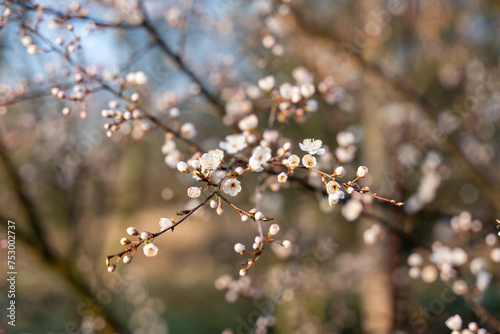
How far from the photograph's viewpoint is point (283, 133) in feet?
17.3

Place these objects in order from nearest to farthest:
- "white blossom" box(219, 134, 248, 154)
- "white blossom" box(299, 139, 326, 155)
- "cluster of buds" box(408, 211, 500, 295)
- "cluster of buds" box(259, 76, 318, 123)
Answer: "white blossom" box(299, 139, 326, 155) → "white blossom" box(219, 134, 248, 154) → "cluster of buds" box(259, 76, 318, 123) → "cluster of buds" box(408, 211, 500, 295)

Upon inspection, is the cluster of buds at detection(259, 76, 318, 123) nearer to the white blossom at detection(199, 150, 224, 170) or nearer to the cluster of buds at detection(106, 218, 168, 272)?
the white blossom at detection(199, 150, 224, 170)

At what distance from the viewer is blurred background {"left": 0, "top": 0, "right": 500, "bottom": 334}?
8.43 ft

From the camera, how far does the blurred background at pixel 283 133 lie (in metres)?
2.57

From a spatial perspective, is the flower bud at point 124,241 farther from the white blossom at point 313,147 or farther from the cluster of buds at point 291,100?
the cluster of buds at point 291,100

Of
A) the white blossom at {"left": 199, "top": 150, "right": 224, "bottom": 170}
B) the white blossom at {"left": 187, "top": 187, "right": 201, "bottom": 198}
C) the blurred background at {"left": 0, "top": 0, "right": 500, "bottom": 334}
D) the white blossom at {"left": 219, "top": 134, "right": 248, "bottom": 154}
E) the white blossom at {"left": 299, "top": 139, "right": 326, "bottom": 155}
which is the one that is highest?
the white blossom at {"left": 299, "top": 139, "right": 326, "bottom": 155}

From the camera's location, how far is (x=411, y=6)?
3635mm

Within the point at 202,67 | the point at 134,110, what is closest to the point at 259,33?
the point at 134,110

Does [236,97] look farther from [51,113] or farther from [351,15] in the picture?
[351,15]

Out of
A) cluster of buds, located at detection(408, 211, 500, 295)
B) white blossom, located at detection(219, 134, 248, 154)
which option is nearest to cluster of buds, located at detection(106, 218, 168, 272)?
white blossom, located at detection(219, 134, 248, 154)

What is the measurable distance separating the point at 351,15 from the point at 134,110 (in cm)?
624

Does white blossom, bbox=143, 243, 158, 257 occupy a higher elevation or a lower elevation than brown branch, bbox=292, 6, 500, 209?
higher

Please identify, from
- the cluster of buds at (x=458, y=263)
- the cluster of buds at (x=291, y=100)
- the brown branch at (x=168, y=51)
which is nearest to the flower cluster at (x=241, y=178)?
the cluster of buds at (x=291, y=100)

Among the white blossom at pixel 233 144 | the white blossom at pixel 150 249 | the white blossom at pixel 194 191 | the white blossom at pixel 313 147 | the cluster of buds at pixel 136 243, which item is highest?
the white blossom at pixel 313 147
